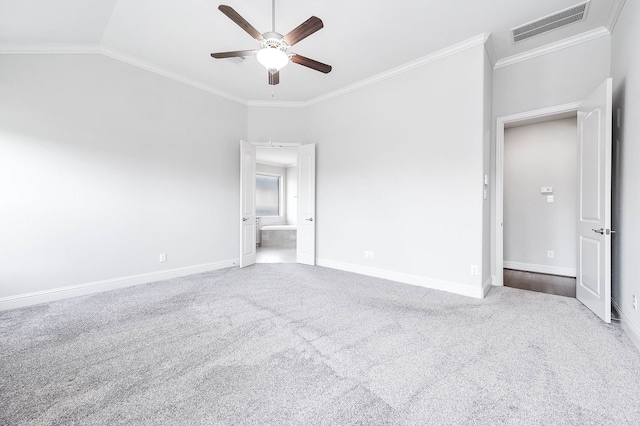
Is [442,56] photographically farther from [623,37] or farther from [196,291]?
[196,291]

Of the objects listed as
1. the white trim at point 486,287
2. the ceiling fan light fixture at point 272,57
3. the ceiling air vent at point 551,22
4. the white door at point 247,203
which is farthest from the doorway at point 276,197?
the ceiling air vent at point 551,22

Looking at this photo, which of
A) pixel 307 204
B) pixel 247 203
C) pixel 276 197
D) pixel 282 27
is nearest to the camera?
pixel 282 27

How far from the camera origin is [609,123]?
2457 millimetres

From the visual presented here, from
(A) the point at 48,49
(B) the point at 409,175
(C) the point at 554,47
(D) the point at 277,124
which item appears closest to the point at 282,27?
(D) the point at 277,124

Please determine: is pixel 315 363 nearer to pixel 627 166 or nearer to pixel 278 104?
pixel 627 166

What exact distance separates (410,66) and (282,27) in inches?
72.2

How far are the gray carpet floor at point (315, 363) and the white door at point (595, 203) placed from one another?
261 mm

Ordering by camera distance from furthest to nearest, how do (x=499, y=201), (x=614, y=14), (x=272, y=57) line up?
(x=499, y=201) < (x=614, y=14) < (x=272, y=57)

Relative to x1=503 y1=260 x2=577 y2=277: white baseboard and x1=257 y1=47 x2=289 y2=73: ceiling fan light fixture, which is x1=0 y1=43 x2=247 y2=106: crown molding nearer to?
x1=257 y1=47 x2=289 y2=73: ceiling fan light fixture

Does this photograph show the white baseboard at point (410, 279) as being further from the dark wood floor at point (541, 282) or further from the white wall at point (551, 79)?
the dark wood floor at point (541, 282)

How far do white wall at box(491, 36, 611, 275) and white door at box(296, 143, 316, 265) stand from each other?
2776mm

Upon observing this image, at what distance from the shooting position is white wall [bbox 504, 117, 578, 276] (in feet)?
13.8

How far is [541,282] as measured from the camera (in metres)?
3.83

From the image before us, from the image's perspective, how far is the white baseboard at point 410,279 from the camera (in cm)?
320
